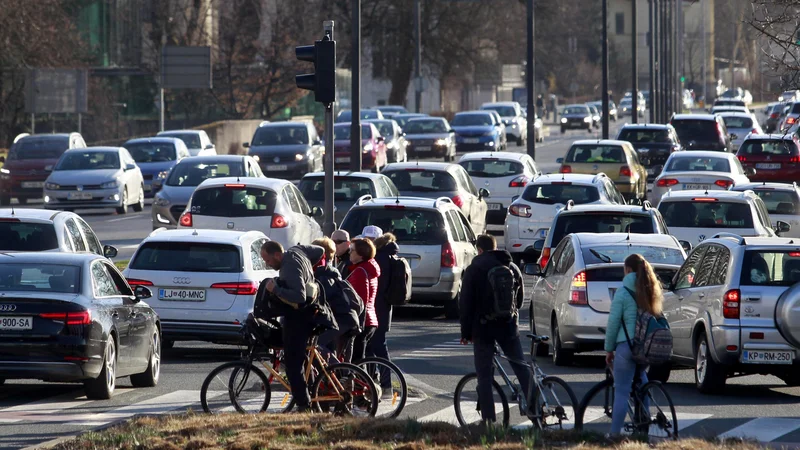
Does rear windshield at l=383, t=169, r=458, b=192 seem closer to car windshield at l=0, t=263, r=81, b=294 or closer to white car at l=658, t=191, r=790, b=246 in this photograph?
white car at l=658, t=191, r=790, b=246

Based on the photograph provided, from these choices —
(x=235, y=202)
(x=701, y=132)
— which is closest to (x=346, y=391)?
(x=235, y=202)

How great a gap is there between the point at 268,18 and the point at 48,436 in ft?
226

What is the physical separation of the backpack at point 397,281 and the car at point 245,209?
9342 millimetres

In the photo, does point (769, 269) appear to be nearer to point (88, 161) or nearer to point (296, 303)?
point (296, 303)

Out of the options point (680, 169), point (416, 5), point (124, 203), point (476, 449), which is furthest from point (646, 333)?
point (416, 5)

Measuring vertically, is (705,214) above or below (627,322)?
above

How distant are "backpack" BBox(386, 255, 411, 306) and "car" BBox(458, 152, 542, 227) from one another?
19021 millimetres

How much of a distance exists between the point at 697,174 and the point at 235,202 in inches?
Result: 436

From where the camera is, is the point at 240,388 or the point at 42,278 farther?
the point at 42,278

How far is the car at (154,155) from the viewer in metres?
42.2

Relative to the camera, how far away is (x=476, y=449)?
30.6 ft

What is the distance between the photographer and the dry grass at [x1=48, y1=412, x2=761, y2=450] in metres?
9.57

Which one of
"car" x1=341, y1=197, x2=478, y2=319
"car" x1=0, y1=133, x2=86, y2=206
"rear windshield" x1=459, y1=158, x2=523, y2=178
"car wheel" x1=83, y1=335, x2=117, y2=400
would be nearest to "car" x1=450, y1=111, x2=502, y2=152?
"car" x1=0, y1=133, x2=86, y2=206

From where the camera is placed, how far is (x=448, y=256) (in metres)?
19.7
